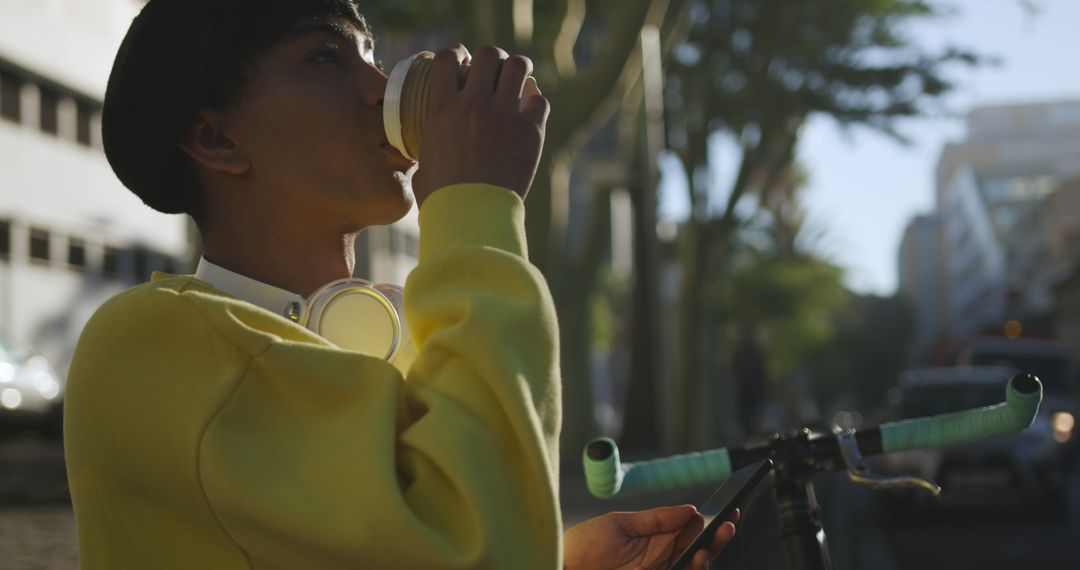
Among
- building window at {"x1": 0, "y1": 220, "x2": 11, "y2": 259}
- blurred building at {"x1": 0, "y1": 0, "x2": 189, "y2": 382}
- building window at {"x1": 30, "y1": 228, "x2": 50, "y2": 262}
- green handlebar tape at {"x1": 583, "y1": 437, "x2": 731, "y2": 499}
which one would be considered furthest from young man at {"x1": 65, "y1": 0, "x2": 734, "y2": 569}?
building window at {"x1": 30, "y1": 228, "x2": 50, "y2": 262}

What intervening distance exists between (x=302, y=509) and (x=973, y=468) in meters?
14.7

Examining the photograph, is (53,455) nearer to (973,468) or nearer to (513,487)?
(973,468)

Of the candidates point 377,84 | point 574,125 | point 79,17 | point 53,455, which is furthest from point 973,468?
point 79,17

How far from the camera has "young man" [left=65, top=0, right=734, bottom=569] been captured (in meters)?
1.32

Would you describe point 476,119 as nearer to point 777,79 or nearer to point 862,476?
point 862,476

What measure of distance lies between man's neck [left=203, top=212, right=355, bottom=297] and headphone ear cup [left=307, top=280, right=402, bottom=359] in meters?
0.09

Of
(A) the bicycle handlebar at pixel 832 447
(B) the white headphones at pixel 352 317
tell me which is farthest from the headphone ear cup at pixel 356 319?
(A) the bicycle handlebar at pixel 832 447

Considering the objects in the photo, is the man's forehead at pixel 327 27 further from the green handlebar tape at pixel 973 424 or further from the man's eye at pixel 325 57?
the green handlebar tape at pixel 973 424

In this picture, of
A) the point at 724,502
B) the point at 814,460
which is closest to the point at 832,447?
the point at 814,460

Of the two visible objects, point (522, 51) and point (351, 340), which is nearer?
point (351, 340)

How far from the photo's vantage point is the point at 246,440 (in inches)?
52.6

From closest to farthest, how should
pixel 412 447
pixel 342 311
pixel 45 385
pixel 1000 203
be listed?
pixel 412 447
pixel 342 311
pixel 45 385
pixel 1000 203

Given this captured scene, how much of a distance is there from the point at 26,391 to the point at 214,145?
18922 millimetres

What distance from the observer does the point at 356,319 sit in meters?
1.58
